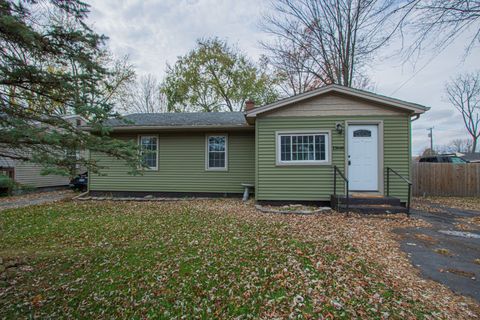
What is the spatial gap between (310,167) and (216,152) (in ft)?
13.2

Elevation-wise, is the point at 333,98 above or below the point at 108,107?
above

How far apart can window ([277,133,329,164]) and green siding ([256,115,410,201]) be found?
0.20 m

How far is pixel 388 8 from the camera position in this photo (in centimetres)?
626

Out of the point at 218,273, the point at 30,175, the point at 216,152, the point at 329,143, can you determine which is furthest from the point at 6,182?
the point at 30,175

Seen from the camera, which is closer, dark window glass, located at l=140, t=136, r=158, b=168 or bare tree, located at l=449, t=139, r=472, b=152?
dark window glass, located at l=140, t=136, r=158, b=168

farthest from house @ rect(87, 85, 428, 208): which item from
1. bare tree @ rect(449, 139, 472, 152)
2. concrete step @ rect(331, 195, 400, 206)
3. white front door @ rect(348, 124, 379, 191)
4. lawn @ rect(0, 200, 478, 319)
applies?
bare tree @ rect(449, 139, 472, 152)

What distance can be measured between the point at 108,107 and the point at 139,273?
7.72 feet

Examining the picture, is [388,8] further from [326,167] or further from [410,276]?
[410,276]

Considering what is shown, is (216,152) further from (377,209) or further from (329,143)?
(377,209)

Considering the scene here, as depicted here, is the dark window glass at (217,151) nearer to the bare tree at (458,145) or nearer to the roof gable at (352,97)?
the roof gable at (352,97)

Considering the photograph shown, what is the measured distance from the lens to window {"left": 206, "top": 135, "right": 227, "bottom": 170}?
10.1 m

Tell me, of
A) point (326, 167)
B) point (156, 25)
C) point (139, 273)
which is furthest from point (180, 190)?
point (156, 25)

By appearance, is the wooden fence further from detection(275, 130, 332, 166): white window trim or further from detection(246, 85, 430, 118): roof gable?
detection(275, 130, 332, 166): white window trim

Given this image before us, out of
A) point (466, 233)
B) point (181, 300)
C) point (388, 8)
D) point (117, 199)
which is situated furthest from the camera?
point (117, 199)
